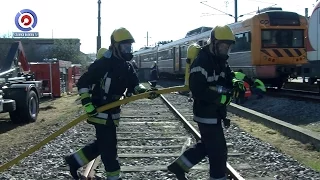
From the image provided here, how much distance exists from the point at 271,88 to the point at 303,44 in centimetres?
302

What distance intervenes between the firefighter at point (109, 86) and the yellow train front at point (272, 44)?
45.9 ft

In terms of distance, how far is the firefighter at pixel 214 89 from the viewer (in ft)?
16.3

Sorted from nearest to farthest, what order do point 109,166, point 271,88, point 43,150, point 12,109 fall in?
point 109,166 → point 43,150 → point 12,109 → point 271,88

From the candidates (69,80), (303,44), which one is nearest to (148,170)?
(303,44)

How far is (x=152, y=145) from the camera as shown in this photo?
28.3ft

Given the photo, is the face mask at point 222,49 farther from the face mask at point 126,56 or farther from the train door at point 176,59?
the train door at point 176,59

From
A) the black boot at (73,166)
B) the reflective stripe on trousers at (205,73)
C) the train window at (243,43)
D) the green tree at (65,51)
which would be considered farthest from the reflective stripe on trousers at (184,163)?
the green tree at (65,51)

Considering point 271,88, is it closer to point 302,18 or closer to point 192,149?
point 302,18

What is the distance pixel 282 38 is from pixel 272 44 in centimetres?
54

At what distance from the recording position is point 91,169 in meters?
6.57

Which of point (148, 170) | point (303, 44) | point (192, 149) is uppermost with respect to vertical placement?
point (303, 44)

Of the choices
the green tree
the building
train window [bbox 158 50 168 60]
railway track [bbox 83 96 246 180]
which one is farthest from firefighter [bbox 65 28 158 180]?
the building

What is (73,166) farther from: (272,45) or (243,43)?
(243,43)

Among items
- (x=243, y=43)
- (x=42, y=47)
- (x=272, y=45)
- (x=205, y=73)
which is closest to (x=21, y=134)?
(x=205, y=73)
